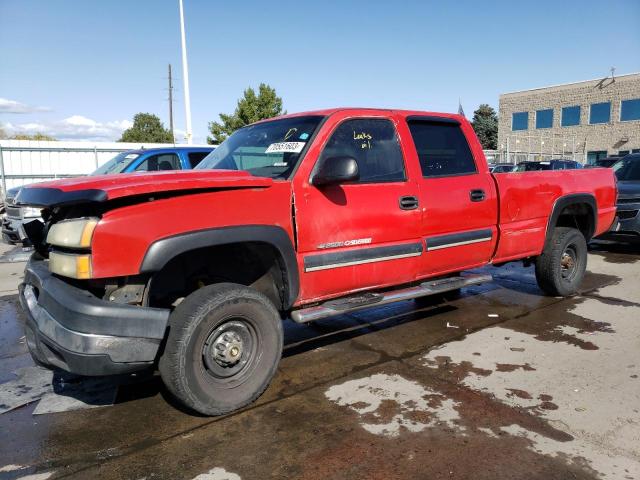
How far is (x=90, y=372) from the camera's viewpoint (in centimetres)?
269

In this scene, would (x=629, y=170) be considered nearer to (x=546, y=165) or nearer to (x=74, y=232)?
(x=546, y=165)

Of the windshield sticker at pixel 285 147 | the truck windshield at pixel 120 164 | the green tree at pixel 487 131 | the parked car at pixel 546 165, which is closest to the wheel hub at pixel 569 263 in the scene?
the windshield sticker at pixel 285 147

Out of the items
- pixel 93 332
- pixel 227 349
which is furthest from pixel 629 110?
pixel 93 332

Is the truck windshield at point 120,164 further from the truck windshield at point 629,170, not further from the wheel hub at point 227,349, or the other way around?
the truck windshield at point 629,170

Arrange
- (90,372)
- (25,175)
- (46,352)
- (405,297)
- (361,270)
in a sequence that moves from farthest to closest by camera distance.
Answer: (25,175), (405,297), (361,270), (46,352), (90,372)

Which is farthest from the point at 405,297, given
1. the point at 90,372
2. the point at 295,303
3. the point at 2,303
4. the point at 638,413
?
the point at 2,303

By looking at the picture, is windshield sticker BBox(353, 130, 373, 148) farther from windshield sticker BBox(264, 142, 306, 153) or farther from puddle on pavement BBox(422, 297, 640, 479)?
puddle on pavement BBox(422, 297, 640, 479)

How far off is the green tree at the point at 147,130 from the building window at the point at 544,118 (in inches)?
1437

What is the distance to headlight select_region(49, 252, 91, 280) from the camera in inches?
106

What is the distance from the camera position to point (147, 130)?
5422 centimetres

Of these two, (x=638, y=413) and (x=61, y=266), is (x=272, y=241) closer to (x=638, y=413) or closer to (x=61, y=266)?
(x=61, y=266)

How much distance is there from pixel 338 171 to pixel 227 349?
1.39 m

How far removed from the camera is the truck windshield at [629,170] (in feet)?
31.4

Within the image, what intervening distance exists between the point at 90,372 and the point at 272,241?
1.30m
